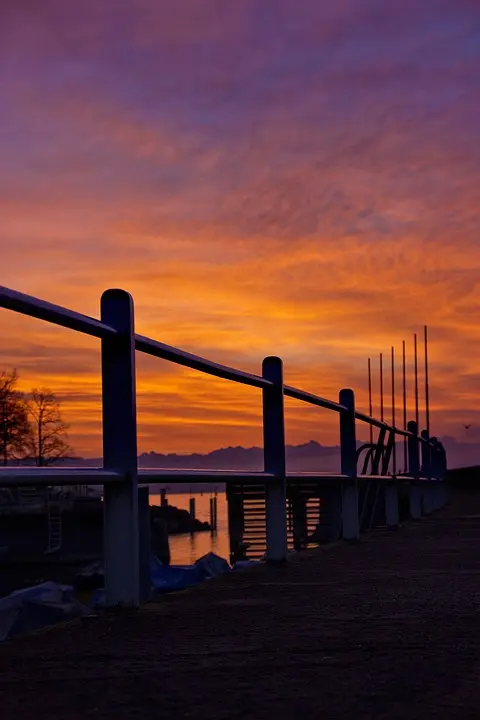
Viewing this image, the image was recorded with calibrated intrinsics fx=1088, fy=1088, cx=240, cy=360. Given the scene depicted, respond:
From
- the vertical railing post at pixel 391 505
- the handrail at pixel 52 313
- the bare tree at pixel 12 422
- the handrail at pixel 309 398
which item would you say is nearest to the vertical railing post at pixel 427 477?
the vertical railing post at pixel 391 505

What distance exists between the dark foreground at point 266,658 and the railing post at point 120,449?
0.15m

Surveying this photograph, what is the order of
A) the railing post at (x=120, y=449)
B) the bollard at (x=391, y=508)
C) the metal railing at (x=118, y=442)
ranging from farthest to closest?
1. the bollard at (x=391, y=508)
2. the railing post at (x=120, y=449)
3. the metal railing at (x=118, y=442)

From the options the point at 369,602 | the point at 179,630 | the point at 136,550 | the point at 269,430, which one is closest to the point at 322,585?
the point at 369,602

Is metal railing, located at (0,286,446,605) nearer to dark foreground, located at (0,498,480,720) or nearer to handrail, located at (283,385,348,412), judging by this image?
dark foreground, located at (0,498,480,720)

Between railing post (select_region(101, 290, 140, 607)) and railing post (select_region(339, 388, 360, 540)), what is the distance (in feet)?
15.5

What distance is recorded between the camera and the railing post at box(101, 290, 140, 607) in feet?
12.1

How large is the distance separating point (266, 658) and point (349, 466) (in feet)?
19.8

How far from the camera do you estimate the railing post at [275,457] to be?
6.16 m

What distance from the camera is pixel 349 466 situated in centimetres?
862

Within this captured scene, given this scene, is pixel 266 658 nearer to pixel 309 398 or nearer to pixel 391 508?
pixel 309 398

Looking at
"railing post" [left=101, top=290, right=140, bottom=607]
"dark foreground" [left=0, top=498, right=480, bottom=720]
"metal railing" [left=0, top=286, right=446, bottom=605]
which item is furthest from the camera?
"railing post" [left=101, top=290, right=140, bottom=607]

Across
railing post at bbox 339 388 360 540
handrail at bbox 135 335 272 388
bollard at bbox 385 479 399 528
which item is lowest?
bollard at bbox 385 479 399 528

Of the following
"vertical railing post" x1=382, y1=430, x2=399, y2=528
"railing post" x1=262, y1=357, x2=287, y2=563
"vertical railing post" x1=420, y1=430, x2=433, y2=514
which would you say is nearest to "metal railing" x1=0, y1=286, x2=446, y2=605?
"railing post" x1=262, y1=357, x2=287, y2=563

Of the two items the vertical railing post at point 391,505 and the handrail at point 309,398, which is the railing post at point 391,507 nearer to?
the vertical railing post at point 391,505
